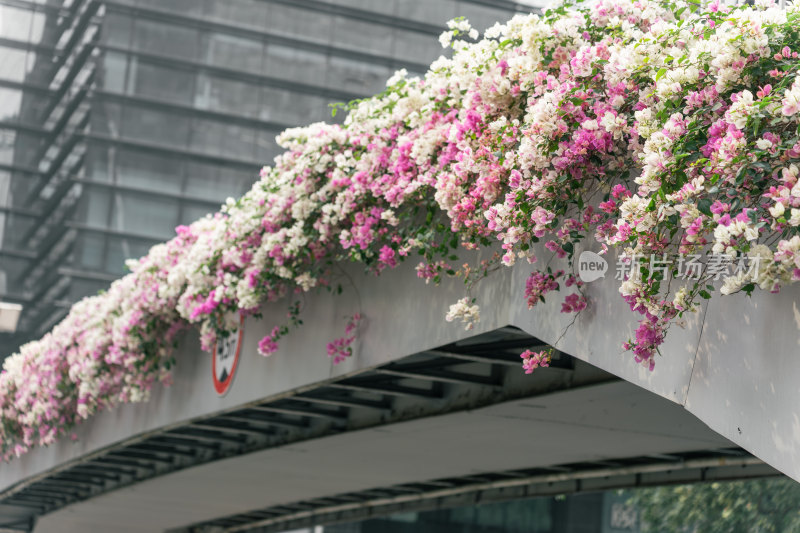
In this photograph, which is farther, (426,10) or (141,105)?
(426,10)

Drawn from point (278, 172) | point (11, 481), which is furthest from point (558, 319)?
point (11, 481)

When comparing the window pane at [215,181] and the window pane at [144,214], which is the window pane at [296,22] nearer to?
the window pane at [215,181]

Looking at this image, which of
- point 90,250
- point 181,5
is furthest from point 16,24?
point 90,250

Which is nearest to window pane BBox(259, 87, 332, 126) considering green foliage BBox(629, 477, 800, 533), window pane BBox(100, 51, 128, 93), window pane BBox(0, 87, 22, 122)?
window pane BBox(100, 51, 128, 93)

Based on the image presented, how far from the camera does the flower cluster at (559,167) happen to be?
463cm

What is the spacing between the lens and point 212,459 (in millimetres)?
17562

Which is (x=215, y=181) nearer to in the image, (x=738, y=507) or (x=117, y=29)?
(x=117, y=29)

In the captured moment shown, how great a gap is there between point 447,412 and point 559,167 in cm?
615

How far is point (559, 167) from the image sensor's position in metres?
5.88

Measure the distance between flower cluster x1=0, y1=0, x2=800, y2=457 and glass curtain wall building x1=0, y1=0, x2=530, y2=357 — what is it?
1416 inches

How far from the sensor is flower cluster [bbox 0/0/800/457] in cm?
463

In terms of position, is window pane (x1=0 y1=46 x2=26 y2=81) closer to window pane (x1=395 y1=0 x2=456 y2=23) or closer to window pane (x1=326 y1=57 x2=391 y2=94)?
window pane (x1=326 y1=57 x2=391 y2=94)

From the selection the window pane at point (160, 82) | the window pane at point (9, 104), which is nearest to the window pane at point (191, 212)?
the window pane at point (160, 82)

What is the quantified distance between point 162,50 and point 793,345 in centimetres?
4429
